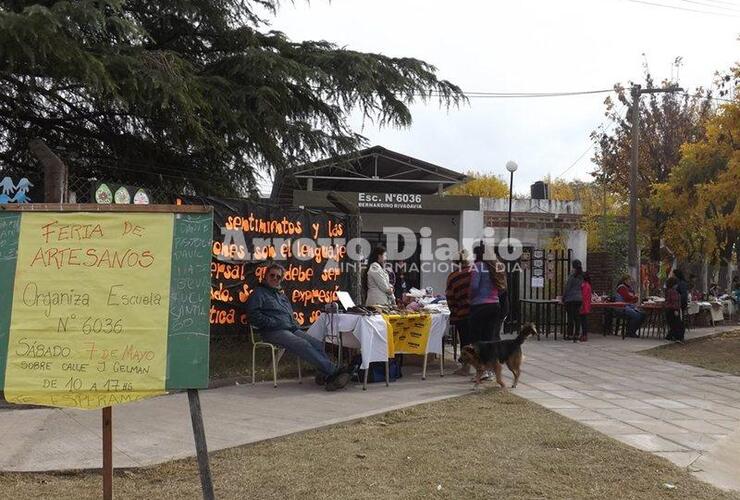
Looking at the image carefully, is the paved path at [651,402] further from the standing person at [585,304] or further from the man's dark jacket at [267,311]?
the man's dark jacket at [267,311]

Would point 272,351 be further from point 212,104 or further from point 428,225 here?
point 428,225

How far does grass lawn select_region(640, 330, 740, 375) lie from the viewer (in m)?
11.7

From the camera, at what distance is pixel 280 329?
8.79 metres

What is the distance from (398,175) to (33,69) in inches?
579

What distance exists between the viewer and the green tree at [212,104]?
10.6m

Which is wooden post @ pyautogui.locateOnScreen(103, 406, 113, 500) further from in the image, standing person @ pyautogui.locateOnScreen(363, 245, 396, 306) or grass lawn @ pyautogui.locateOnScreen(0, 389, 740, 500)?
standing person @ pyautogui.locateOnScreen(363, 245, 396, 306)

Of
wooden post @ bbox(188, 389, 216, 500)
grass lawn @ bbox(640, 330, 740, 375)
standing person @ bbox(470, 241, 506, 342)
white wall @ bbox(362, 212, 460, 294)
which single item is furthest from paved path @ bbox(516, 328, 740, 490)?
white wall @ bbox(362, 212, 460, 294)

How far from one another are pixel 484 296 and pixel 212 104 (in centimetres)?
514

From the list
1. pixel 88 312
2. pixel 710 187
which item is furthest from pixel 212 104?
pixel 710 187

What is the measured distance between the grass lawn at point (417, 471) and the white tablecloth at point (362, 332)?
2.28m

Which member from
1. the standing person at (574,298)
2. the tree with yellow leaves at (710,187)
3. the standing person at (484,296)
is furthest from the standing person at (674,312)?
the standing person at (484,296)

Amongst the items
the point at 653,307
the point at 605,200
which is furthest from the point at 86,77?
the point at 605,200

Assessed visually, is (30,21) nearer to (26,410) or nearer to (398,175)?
(26,410)

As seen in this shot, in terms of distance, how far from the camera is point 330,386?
859 centimetres
